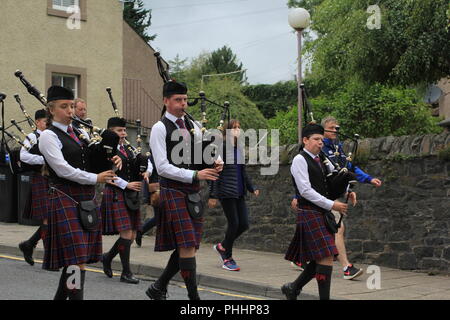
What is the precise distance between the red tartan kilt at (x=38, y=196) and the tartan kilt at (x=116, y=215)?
3.84ft

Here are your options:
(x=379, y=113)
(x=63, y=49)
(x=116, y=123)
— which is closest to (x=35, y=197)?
(x=116, y=123)

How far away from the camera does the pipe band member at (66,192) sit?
5.88 m

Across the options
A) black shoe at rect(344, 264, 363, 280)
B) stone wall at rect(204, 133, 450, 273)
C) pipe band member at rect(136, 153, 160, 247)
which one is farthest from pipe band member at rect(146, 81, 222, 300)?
stone wall at rect(204, 133, 450, 273)

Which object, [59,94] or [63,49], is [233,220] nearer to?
[59,94]

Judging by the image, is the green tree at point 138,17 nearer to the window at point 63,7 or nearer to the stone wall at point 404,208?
the window at point 63,7

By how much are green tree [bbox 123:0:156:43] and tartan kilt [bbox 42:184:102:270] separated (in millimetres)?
35092

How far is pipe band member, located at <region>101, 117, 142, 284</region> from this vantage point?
8414 mm

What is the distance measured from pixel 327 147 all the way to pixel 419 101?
9.05 meters

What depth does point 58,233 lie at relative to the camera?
6008 millimetres

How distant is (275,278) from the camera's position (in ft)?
28.8

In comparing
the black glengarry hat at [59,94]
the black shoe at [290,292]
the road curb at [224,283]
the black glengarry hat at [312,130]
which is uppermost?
the black glengarry hat at [59,94]

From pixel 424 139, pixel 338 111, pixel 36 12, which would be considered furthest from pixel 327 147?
pixel 36 12

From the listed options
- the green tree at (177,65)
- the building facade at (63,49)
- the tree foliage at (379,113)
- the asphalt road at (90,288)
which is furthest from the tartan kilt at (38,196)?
the green tree at (177,65)

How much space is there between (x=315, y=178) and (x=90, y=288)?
293cm
